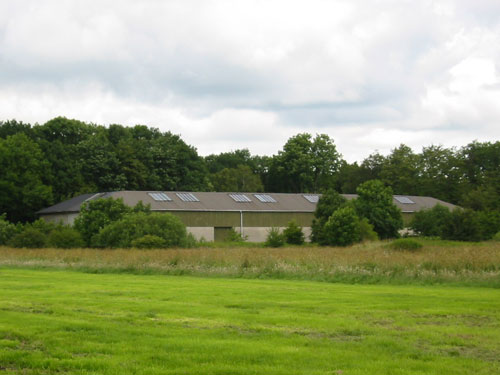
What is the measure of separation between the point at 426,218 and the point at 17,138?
43.5 meters

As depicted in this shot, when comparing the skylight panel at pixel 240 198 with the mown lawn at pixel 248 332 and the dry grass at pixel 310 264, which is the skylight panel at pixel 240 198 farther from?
the mown lawn at pixel 248 332

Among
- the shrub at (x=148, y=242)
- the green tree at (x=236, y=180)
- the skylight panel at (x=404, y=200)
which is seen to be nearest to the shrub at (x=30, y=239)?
the shrub at (x=148, y=242)

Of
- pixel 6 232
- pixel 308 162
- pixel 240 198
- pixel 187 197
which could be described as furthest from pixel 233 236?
pixel 308 162

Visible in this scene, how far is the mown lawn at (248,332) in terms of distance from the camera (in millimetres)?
8289

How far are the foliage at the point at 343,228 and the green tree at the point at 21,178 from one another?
32367 mm

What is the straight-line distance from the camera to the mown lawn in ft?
27.2

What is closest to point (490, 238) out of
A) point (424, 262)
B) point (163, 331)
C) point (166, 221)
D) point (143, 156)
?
point (166, 221)

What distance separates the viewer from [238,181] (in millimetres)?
102062

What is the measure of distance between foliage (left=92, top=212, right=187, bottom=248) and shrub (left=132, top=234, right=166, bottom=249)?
1277 mm

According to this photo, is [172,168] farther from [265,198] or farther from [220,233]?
[220,233]

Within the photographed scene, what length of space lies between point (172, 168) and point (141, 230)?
39361 millimetres

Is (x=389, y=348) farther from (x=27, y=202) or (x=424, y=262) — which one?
(x=27, y=202)

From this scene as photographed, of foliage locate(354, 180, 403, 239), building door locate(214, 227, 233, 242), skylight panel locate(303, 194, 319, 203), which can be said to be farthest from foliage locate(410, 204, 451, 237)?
building door locate(214, 227, 233, 242)

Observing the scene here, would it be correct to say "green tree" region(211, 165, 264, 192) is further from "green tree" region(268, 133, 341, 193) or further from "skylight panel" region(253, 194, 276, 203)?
"skylight panel" region(253, 194, 276, 203)
